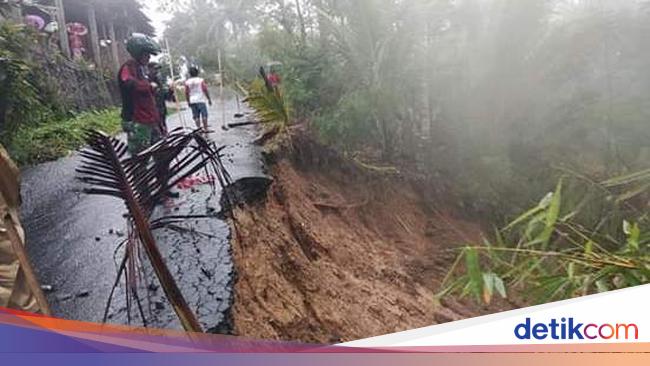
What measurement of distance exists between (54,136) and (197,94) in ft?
3.34

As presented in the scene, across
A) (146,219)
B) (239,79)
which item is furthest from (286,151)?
(146,219)

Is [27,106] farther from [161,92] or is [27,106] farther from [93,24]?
[161,92]

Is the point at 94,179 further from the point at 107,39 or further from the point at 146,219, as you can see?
the point at 107,39

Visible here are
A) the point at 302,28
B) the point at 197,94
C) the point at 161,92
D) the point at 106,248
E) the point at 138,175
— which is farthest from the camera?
the point at 302,28

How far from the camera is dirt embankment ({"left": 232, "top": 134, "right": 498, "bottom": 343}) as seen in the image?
187 cm

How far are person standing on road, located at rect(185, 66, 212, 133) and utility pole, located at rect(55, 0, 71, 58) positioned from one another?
0.81 metres

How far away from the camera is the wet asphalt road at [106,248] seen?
176 cm

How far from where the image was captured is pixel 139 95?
2322mm

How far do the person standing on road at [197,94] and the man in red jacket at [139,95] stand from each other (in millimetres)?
497

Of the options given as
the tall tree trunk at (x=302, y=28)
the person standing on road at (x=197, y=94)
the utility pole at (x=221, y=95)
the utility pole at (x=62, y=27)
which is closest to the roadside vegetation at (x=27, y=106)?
the utility pole at (x=62, y=27)

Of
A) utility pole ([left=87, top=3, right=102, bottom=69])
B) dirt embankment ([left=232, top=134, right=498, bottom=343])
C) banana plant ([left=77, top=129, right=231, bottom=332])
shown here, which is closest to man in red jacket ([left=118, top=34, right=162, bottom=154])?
utility pole ([left=87, top=3, right=102, bottom=69])

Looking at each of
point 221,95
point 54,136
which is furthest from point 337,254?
point 54,136

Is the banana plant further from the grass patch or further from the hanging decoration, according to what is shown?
the hanging decoration

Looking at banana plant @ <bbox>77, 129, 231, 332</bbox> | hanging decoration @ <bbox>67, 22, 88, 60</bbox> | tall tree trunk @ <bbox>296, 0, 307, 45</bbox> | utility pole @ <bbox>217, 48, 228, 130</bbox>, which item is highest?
tall tree trunk @ <bbox>296, 0, 307, 45</bbox>
